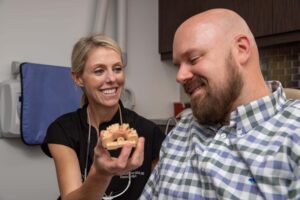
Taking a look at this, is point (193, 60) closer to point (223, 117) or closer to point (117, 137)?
point (223, 117)

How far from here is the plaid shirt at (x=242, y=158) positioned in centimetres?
79

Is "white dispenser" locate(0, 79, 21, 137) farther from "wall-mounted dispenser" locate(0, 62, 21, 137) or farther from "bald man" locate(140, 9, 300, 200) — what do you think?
"bald man" locate(140, 9, 300, 200)

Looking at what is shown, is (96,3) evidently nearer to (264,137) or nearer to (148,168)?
(148,168)

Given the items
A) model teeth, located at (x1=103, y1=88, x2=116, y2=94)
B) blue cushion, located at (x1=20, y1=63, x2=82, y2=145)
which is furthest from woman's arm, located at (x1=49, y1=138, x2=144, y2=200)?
blue cushion, located at (x1=20, y1=63, x2=82, y2=145)

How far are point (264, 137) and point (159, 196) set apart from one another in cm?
35

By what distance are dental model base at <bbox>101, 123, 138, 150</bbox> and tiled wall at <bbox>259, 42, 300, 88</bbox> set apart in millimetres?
1745

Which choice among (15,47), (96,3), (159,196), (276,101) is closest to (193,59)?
(276,101)

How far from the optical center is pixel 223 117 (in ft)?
3.42

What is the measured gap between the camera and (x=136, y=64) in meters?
2.88

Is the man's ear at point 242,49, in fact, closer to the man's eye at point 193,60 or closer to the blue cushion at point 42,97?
the man's eye at point 193,60

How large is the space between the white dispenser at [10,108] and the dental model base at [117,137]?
1.35 metres

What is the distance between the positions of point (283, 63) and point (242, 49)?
1607 mm

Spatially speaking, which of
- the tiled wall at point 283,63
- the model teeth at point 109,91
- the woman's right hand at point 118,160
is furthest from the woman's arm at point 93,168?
the tiled wall at point 283,63

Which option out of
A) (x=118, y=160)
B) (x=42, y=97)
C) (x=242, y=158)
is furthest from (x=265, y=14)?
(x=118, y=160)
